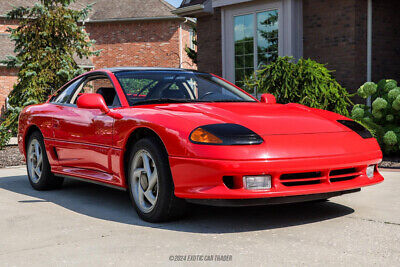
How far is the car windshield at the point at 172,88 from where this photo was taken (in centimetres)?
520

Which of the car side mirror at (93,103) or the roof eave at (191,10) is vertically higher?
the roof eave at (191,10)

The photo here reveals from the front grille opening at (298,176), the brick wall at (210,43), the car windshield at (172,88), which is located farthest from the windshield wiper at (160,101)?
the brick wall at (210,43)

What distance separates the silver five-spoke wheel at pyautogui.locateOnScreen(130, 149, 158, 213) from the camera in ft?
14.7

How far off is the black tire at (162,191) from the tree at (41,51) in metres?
10.3

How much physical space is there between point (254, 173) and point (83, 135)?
2.27 m

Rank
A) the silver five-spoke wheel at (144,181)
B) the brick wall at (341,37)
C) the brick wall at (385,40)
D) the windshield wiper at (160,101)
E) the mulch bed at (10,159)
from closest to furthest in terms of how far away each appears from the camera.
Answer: the silver five-spoke wheel at (144,181), the windshield wiper at (160,101), the mulch bed at (10,159), the brick wall at (341,37), the brick wall at (385,40)

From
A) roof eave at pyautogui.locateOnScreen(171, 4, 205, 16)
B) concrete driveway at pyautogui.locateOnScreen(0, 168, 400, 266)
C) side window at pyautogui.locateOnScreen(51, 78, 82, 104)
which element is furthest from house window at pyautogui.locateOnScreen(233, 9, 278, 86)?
concrete driveway at pyautogui.locateOnScreen(0, 168, 400, 266)

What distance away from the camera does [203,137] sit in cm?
405

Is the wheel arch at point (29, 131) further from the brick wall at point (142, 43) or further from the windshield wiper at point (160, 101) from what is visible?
the brick wall at point (142, 43)

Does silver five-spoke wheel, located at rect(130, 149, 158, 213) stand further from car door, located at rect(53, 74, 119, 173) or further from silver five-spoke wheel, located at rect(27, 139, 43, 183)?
silver five-spoke wheel, located at rect(27, 139, 43, 183)

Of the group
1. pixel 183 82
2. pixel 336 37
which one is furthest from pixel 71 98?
pixel 336 37

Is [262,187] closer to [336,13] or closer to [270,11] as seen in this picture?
[336,13]

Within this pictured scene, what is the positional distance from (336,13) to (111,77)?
735 cm

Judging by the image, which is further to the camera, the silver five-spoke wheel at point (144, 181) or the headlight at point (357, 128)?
the headlight at point (357, 128)
